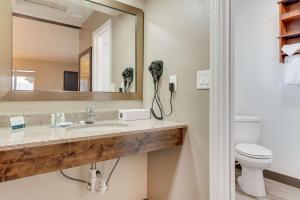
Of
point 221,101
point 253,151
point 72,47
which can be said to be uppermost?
point 72,47

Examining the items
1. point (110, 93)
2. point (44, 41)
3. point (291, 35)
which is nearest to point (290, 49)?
point (291, 35)

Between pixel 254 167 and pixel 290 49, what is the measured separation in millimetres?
1284

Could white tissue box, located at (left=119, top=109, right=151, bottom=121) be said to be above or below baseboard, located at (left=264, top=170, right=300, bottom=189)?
above

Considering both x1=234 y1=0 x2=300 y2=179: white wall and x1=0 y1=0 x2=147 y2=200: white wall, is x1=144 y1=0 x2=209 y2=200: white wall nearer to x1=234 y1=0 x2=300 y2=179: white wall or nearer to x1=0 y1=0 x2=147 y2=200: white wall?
x1=0 y1=0 x2=147 y2=200: white wall

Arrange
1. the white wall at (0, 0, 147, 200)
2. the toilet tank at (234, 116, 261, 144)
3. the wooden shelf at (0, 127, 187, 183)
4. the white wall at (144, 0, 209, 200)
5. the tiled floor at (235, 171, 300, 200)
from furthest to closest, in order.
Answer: the toilet tank at (234, 116, 261, 144) < the tiled floor at (235, 171, 300, 200) < the white wall at (144, 0, 209, 200) < the white wall at (0, 0, 147, 200) < the wooden shelf at (0, 127, 187, 183)

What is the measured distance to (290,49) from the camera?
6.85ft

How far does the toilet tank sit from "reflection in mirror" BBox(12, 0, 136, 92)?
1.47 metres

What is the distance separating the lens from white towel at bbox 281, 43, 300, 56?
2.04 metres

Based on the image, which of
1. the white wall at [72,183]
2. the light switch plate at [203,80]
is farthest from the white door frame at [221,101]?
the white wall at [72,183]

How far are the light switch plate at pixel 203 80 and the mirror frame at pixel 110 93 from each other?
0.63m

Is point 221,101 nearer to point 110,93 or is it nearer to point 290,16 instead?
point 110,93

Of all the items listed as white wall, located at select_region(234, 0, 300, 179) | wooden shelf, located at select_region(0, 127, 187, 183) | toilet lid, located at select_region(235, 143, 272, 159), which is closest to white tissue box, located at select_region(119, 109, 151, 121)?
wooden shelf, located at select_region(0, 127, 187, 183)

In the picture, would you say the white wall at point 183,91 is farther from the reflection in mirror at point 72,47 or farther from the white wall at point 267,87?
the white wall at point 267,87

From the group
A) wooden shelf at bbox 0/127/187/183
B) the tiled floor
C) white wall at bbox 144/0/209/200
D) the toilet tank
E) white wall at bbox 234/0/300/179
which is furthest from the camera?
the toilet tank
